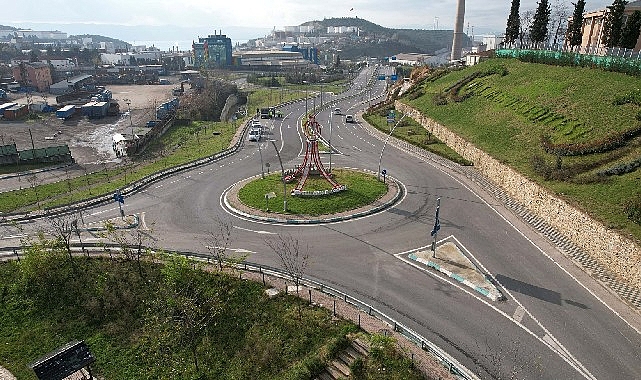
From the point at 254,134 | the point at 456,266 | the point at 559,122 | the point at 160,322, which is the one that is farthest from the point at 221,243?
the point at 559,122

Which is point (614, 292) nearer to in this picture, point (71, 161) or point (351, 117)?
point (351, 117)

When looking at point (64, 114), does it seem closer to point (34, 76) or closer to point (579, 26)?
point (34, 76)

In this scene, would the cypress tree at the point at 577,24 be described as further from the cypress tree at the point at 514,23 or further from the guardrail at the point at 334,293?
the guardrail at the point at 334,293

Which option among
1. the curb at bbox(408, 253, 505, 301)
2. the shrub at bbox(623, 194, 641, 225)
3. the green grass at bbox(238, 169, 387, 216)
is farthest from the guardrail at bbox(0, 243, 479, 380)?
the shrub at bbox(623, 194, 641, 225)

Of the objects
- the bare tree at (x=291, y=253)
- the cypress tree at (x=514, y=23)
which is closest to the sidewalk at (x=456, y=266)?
the bare tree at (x=291, y=253)

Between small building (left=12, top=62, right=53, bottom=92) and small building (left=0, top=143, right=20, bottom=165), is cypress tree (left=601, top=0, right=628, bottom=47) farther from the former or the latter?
small building (left=12, top=62, right=53, bottom=92)

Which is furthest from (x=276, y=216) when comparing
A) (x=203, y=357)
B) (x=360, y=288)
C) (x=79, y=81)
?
(x=79, y=81)
